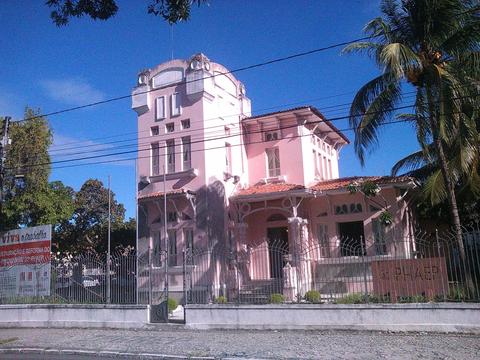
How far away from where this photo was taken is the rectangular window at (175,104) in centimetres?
2086

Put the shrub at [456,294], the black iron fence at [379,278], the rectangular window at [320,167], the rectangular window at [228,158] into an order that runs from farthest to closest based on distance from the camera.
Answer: the rectangular window at [320,167] → the rectangular window at [228,158] → the black iron fence at [379,278] → the shrub at [456,294]

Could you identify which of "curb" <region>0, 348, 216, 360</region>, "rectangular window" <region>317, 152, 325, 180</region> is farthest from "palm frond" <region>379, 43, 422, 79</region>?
"rectangular window" <region>317, 152, 325, 180</region>

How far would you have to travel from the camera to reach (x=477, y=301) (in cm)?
1088

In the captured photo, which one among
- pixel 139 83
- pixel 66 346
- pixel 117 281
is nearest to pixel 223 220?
pixel 117 281

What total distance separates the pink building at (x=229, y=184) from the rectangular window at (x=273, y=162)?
0.15 feet

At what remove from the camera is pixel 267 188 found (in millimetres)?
20203

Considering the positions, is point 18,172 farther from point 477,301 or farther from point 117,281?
point 477,301

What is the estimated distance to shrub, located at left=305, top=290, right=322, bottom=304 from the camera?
12.5 metres

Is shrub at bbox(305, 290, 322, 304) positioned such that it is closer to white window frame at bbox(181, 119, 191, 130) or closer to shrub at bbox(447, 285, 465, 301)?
shrub at bbox(447, 285, 465, 301)

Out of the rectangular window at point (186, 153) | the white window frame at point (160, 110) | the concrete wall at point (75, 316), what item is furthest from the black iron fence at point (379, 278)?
the white window frame at point (160, 110)

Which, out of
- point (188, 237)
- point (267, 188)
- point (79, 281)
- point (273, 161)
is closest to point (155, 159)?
point (188, 237)

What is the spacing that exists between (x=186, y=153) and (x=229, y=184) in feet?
7.42

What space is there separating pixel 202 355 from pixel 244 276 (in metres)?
6.64

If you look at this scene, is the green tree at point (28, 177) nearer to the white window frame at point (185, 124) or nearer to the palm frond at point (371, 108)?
the white window frame at point (185, 124)
